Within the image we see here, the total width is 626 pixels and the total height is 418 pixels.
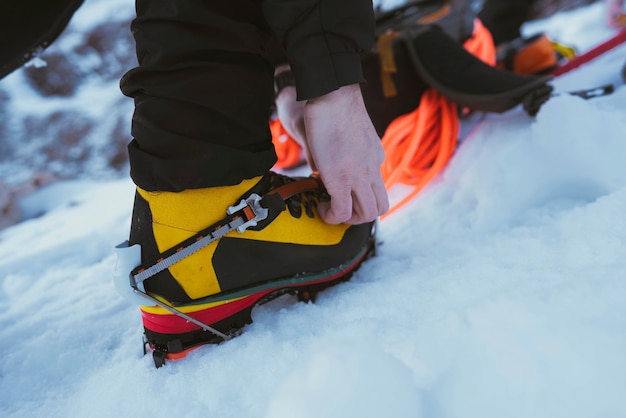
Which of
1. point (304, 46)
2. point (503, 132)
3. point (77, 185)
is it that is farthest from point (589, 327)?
point (77, 185)

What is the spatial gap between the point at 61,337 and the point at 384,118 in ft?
2.94

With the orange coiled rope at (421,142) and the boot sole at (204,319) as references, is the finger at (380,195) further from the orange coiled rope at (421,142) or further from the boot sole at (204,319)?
the orange coiled rope at (421,142)

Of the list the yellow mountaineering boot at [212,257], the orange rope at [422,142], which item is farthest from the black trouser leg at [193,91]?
the orange rope at [422,142]

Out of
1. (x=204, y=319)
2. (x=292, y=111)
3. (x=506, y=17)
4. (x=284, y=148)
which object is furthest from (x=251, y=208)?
(x=506, y=17)

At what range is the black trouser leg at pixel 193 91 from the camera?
1.59ft

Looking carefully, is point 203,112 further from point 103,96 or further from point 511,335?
point 103,96

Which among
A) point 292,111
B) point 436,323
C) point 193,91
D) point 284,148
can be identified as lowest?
point 284,148

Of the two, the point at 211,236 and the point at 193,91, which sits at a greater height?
the point at 193,91

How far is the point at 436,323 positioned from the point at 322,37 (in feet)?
1.20

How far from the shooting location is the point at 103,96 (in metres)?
4.87

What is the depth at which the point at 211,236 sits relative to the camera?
549mm

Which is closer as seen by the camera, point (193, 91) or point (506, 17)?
point (193, 91)

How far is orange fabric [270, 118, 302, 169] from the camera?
1346 mm

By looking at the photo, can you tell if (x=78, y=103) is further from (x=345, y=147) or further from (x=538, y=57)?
(x=345, y=147)
